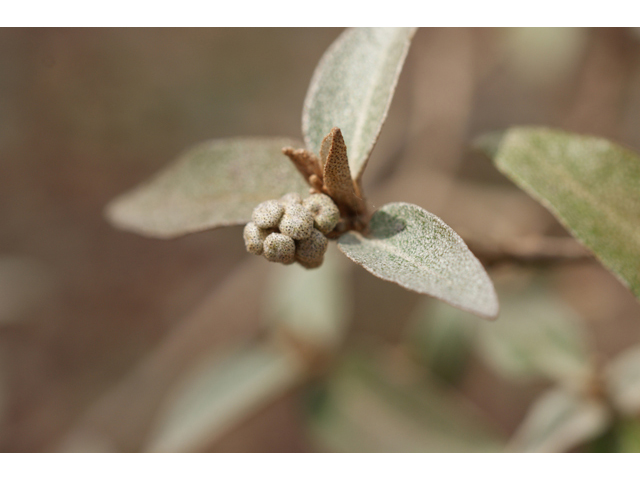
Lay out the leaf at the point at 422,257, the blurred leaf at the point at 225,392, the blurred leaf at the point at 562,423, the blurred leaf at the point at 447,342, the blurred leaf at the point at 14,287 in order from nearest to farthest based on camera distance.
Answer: the leaf at the point at 422,257 → the blurred leaf at the point at 562,423 → the blurred leaf at the point at 225,392 → the blurred leaf at the point at 447,342 → the blurred leaf at the point at 14,287

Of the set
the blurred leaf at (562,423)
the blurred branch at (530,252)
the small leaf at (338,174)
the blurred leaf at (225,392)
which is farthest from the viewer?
the blurred leaf at (225,392)

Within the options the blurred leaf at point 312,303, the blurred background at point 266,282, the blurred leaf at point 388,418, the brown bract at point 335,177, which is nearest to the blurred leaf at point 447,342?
the blurred background at point 266,282

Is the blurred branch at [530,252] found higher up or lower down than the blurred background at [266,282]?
higher up

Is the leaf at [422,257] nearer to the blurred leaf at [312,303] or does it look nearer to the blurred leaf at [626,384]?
the blurred leaf at [626,384]

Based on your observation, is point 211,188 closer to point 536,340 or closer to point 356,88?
point 356,88

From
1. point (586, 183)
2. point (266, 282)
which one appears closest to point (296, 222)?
point (586, 183)

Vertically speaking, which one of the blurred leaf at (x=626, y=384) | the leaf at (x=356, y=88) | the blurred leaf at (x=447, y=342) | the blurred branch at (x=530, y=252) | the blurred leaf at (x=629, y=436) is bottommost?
the blurred leaf at (x=447, y=342)
